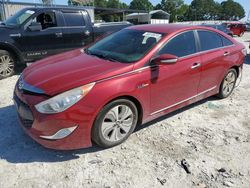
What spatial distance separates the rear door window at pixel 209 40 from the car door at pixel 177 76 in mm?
232

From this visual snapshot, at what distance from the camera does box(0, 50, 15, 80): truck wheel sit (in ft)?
21.9

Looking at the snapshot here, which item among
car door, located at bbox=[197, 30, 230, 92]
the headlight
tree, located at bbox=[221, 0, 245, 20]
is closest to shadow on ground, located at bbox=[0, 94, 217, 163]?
the headlight

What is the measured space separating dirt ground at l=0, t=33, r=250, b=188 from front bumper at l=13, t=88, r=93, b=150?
11.2 inches

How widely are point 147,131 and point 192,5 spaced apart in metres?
106

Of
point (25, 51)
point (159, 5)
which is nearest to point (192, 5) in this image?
point (159, 5)

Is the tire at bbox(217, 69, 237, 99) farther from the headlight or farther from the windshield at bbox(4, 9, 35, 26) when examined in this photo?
the windshield at bbox(4, 9, 35, 26)

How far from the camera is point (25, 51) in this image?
7086 millimetres

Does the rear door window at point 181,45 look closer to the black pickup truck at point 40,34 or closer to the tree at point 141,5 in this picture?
the black pickup truck at point 40,34

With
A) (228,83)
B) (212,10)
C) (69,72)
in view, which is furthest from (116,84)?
(212,10)

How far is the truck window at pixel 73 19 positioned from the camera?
7.79 metres

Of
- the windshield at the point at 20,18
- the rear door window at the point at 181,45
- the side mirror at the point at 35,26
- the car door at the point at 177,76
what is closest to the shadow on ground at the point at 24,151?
the car door at the point at 177,76

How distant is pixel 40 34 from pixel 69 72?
4238 mm

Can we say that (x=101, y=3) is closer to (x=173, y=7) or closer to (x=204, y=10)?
(x=173, y=7)

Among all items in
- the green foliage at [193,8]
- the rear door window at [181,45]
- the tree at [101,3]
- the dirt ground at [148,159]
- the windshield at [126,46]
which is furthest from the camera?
the green foliage at [193,8]
